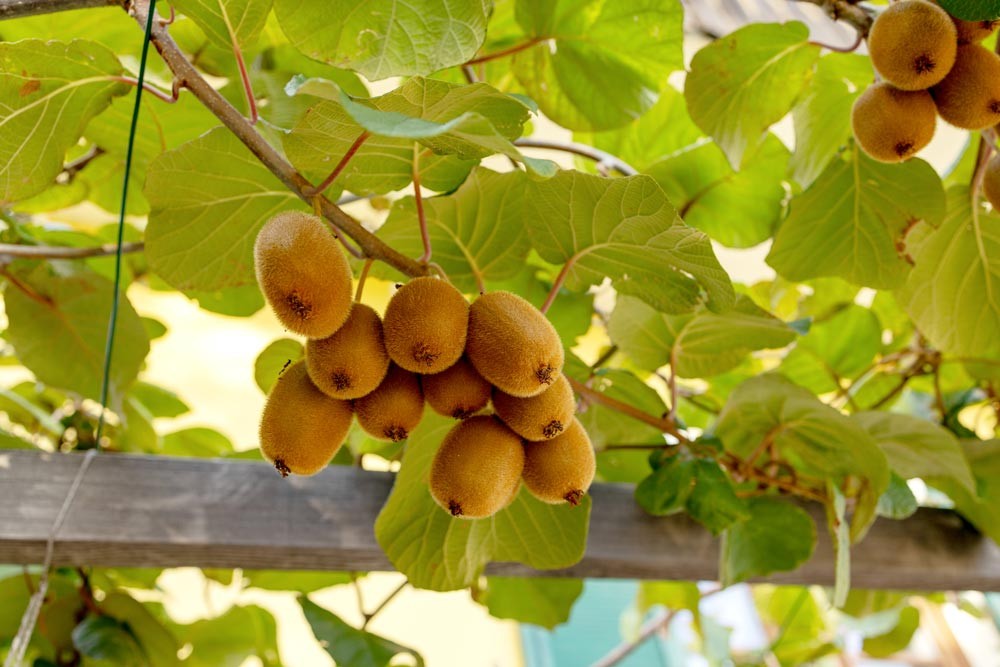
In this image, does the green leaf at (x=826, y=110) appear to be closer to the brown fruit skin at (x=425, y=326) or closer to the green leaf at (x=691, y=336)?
the green leaf at (x=691, y=336)

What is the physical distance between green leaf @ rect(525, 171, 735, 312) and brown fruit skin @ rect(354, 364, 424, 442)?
6.8 inches

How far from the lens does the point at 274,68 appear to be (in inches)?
35.0

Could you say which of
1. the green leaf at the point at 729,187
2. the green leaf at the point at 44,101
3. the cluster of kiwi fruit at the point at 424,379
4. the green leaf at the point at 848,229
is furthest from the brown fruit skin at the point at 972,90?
the green leaf at the point at 44,101

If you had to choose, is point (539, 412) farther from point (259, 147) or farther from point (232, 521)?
point (232, 521)

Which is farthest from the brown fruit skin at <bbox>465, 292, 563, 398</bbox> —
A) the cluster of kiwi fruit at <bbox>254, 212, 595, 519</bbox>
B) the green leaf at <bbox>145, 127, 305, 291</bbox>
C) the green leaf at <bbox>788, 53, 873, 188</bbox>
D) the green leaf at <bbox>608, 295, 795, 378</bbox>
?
the green leaf at <bbox>788, 53, 873, 188</bbox>

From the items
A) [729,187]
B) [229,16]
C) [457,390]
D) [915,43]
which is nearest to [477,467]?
[457,390]

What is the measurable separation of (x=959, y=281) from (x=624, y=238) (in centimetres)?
52

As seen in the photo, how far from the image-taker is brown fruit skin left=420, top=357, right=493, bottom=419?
1.67ft

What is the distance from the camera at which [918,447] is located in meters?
0.90

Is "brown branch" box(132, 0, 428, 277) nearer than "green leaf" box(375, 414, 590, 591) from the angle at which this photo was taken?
Yes

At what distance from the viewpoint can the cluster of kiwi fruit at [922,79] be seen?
2.08 ft

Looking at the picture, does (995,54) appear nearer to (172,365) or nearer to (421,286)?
(421,286)

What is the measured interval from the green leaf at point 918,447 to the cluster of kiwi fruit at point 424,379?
50cm

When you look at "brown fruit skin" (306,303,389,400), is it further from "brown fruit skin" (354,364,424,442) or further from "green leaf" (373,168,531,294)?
"green leaf" (373,168,531,294)
